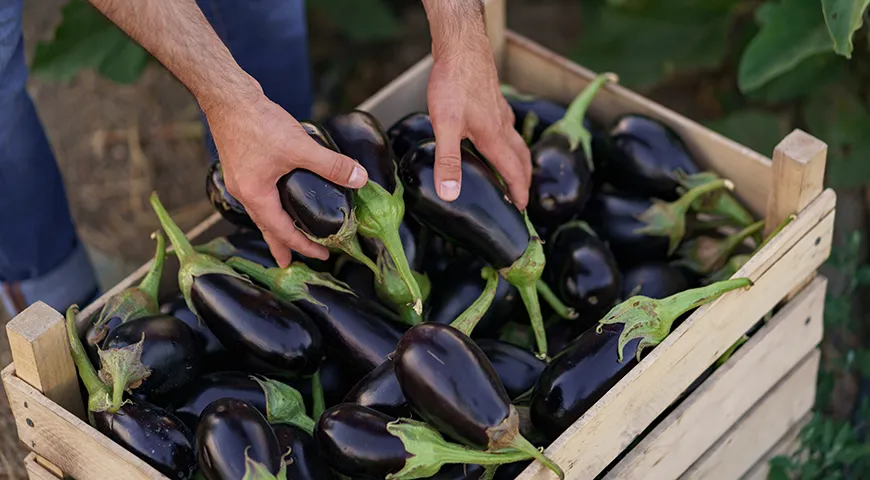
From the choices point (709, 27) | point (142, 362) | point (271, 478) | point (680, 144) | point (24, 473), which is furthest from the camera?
point (709, 27)

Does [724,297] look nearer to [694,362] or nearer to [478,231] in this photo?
[694,362]

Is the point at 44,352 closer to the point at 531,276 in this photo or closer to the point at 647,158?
the point at 531,276

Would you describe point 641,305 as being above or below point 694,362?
above

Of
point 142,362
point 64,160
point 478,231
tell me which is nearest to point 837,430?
point 478,231

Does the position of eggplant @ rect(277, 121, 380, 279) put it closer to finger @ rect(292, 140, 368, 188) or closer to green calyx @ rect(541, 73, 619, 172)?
finger @ rect(292, 140, 368, 188)

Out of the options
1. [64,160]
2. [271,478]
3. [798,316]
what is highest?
[271,478]

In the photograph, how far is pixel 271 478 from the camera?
4.24 feet

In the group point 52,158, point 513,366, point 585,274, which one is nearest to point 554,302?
point 585,274

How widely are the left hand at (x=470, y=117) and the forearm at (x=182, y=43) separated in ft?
0.86

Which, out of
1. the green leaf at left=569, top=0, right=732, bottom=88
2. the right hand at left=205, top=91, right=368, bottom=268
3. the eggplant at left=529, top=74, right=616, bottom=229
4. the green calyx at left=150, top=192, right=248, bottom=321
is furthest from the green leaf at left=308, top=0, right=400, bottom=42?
the right hand at left=205, top=91, right=368, bottom=268

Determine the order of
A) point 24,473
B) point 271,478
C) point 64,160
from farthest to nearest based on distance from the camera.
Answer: point 64,160, point 24,473, point 271,478

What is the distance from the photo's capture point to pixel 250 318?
58.6 inches

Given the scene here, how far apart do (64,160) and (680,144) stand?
1755 millimetres

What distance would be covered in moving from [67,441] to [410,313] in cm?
50
